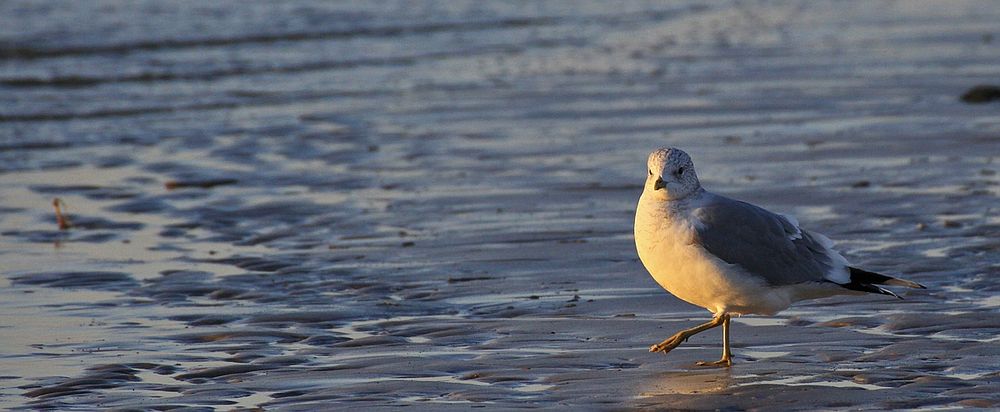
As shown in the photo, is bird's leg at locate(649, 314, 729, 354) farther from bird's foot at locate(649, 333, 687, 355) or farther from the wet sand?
the wet sand

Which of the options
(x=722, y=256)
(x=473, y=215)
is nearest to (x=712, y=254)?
(x=722, y=256)

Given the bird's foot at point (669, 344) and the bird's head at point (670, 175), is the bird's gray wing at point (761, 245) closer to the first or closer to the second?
the bird's head at point (670, 175)

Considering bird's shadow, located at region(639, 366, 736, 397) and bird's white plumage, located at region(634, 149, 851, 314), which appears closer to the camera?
bird's shadow, located at region(639, 366, 736, 397)

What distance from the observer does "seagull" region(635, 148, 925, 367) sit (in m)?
5.78

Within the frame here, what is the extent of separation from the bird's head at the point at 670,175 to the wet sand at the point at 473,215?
0.66 meters

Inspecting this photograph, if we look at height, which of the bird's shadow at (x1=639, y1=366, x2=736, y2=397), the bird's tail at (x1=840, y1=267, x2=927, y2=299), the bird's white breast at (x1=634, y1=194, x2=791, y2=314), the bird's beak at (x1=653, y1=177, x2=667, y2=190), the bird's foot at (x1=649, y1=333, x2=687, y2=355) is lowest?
the bird's shadow at (x1=639, y1=366, x2=736, y2=397)

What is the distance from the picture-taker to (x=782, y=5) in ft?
74.6

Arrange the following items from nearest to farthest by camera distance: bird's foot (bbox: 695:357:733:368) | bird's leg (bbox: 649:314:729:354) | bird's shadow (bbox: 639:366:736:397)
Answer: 1. bird's shadow (bbox: 639:366:736:397)
2. bird's foot (bbox: 695:357:733:368)
3. bird's leg (bbox: 649:314:729:354)

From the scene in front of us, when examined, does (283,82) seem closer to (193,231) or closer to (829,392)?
(193,231)

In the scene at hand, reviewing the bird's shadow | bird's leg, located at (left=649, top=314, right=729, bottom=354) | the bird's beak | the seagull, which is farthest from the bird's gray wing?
the bird's shadow

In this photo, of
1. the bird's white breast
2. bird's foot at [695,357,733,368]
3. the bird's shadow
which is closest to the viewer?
the bird's shadow

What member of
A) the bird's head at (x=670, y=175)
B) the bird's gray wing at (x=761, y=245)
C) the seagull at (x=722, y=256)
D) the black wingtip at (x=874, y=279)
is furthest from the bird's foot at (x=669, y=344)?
the black wingtip at (x=874, y=279)

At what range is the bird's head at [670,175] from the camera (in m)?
5.83

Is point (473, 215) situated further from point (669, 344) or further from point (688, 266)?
point (688, 266)
